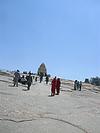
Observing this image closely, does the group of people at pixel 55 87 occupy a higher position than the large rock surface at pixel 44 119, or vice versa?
the group of people at pixel 55 87

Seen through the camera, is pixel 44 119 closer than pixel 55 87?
Yes

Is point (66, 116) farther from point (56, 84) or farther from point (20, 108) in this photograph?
point (56, 84)

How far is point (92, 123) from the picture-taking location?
2041 centimetres

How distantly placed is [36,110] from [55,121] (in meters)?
2.47

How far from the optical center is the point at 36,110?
2141cm

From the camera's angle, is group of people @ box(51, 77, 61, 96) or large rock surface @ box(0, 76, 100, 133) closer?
large rock surface @ box(0, 76, 100, 133)

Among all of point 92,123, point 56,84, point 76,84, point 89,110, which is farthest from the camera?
point 76,84

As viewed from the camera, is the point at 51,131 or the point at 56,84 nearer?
the point at 51,131

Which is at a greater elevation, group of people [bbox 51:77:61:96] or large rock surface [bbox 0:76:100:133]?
group of people [bbox 51:77:61:96]

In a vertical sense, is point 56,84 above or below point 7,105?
above

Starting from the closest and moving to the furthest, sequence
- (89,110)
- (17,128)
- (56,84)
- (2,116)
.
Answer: (17,128)
(2,116)
(89,110)
(56,84)

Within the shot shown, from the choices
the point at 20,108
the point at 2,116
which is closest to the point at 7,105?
the point at 20,108

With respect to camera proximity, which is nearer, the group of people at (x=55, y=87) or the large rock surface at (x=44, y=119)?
the large rock surface at (x=44, y=119)

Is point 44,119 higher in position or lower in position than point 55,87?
lower
